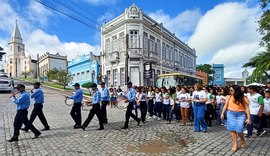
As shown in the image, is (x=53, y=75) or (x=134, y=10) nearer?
(x=134, y=10)

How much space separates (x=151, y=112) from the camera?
13586mm

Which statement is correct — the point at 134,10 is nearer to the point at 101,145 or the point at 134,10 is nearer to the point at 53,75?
the point at 53,75

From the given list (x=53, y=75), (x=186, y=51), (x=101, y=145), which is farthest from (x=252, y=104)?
(x=186, y=51)

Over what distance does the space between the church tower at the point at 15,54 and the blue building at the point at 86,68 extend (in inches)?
2030

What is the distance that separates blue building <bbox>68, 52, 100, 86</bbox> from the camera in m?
40.7

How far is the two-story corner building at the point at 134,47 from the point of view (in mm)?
32281

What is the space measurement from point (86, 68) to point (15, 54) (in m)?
62.5

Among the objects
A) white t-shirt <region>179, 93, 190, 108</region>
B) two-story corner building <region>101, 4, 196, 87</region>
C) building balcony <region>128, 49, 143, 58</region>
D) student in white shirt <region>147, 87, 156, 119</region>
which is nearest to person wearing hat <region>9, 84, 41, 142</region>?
white t-shirt <region>179, 93, 190, 108</region>

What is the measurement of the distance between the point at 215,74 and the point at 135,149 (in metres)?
83.7

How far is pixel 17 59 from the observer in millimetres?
94750

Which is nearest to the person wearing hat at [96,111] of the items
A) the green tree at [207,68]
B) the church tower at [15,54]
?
the green tree at [207,68]

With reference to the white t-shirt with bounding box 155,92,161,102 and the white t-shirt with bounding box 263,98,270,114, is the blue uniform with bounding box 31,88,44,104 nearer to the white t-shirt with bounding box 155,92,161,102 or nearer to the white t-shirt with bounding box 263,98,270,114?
the white t-shirt with bounding box 155,92,161,102

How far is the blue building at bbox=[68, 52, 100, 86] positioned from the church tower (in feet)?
169

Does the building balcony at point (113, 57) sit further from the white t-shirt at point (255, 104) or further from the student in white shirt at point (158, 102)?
the white t-shirt at point (255, 104)
